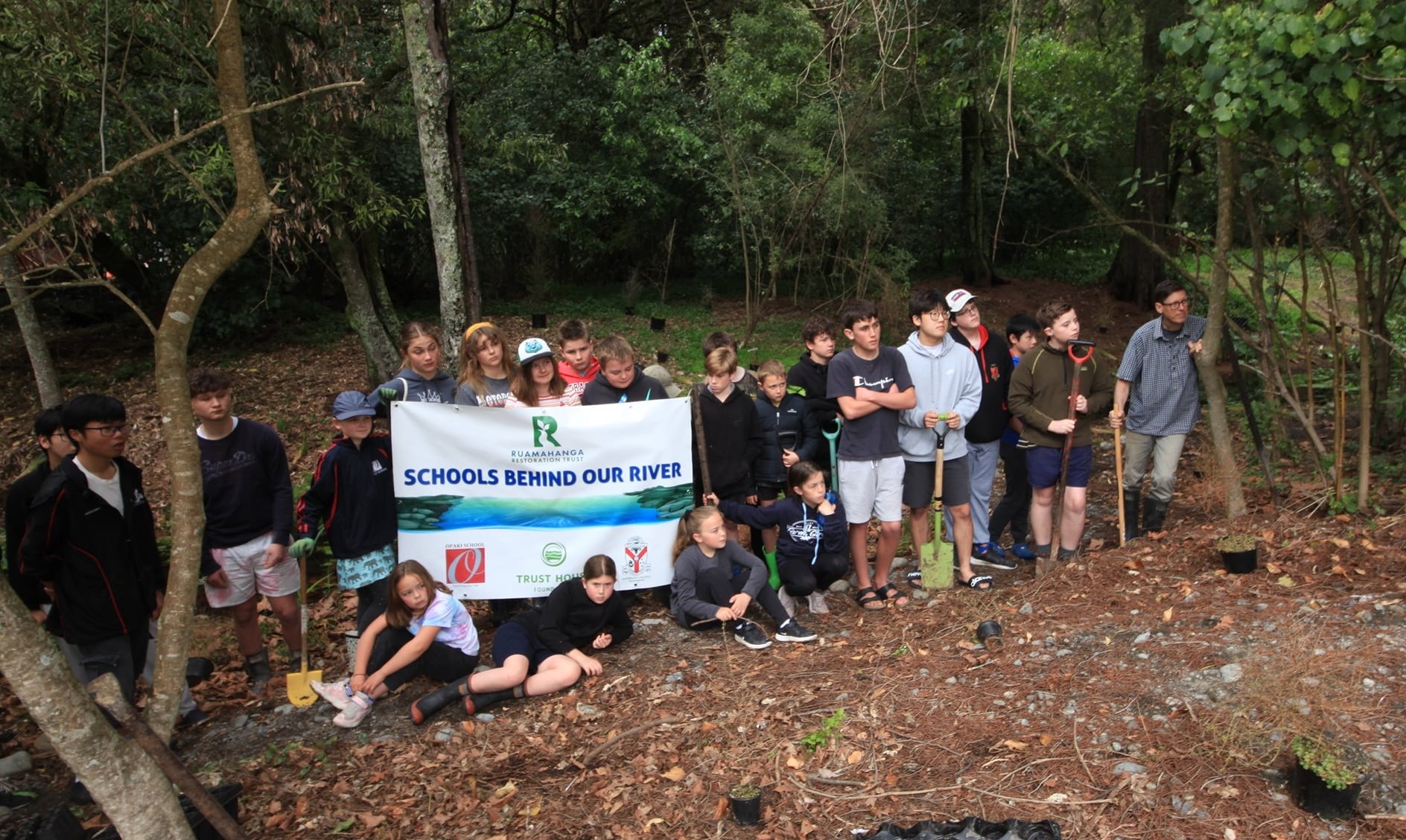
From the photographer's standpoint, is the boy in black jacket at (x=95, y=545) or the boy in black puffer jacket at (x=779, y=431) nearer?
the boy in black jacket at (x=95, y=545)

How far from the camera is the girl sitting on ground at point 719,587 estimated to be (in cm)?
552

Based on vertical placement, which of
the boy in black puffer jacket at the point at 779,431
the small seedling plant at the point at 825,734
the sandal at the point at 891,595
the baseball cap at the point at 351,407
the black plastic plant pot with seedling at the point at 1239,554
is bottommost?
the small seedling plant at the point at 825,734

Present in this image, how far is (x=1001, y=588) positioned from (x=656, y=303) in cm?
1315

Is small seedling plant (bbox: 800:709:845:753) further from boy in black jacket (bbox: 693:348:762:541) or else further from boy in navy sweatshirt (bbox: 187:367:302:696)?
boy in navy sweatshirt (bbox: 187:367:302:696)

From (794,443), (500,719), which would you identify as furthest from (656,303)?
(500,719)

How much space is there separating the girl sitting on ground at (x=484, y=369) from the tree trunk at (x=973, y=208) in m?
14.2

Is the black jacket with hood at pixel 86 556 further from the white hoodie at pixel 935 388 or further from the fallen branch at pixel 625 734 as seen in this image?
the white hoodie at pixel 935 388

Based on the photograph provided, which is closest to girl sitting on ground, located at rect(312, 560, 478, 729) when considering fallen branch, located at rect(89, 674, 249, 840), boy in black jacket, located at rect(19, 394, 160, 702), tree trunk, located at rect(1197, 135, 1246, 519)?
boy in black jacket, located at rect(19, 394, 160, 702)

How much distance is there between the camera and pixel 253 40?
394 inches

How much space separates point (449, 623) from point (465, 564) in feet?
2.32

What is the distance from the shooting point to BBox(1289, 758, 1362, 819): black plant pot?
3.65 metres

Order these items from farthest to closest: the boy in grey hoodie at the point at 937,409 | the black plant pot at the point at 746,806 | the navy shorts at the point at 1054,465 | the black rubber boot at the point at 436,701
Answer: the navy shorts at the point at 1054,465 < the boy in grey hoodie at the point at 937,409 < the black rubber boot at the point at 436,701 < the black plant pot at the point at 746,806

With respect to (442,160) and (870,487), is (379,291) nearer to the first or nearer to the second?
(442,160)

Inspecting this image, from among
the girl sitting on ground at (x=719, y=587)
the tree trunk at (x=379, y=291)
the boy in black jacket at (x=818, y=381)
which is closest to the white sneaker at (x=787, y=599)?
the girl sitting on ground at (x=719, y=587)
